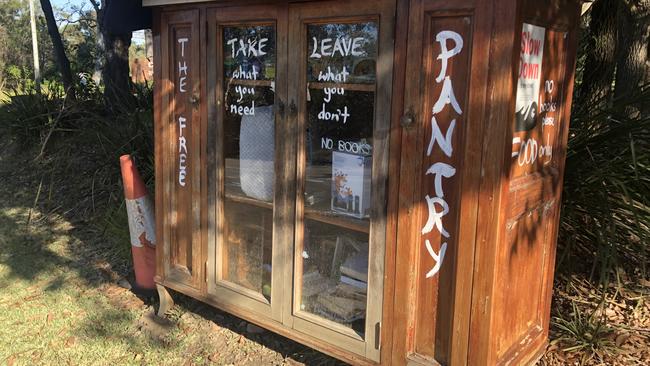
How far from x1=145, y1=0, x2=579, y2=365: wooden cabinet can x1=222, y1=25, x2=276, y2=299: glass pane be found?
0.01m

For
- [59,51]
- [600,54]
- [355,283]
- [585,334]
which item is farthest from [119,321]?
[59,51]

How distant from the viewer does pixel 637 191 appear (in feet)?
11.5

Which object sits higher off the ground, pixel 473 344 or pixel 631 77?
pixel 631 77

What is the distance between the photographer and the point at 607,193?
139 inches

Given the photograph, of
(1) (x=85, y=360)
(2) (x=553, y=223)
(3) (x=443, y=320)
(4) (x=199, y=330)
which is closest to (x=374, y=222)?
(3) (x=443, y=320)

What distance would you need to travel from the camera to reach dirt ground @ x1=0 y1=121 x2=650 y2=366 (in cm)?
340

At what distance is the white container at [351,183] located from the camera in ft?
9.21

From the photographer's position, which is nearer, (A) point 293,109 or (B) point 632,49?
(A) point 293,109

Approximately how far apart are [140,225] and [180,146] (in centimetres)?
100

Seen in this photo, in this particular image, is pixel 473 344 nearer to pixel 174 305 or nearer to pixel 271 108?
pixel 271 108

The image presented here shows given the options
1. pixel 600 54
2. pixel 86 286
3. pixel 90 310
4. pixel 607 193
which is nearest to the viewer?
pixel 607 193

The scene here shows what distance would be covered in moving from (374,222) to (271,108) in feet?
2.89

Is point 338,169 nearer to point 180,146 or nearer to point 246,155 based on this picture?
point 246,155

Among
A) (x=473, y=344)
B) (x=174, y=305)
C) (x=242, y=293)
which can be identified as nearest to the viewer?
(x=473, y=344)
